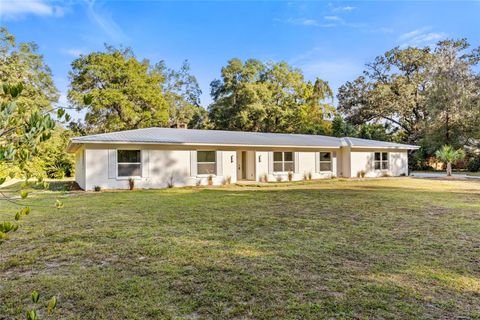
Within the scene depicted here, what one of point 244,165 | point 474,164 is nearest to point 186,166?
point 244,165

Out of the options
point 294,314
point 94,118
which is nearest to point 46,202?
point 294,314

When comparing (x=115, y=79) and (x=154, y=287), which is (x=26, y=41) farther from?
(x=154, y=287)

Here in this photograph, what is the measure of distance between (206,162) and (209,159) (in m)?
0.25

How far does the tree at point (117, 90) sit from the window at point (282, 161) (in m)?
14.5

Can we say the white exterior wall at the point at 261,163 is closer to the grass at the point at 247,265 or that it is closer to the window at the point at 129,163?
the window at the point at 129,163

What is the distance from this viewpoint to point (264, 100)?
33.1 m

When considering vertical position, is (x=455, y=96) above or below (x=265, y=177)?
above

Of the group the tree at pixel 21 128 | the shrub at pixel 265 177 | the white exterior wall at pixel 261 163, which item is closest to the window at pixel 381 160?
the white exterior wall at pixel 261 163

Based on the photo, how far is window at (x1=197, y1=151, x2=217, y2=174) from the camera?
1705cm

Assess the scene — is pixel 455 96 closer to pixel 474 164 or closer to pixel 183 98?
pixel 474 164

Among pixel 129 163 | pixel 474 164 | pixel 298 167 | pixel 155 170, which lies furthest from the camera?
pixel 474 164

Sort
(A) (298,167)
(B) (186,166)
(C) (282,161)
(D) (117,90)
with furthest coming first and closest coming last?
1. (D) (117,90)
2. (A) (298,167)
3. (C) (282,161)
4. (B) (186,166)

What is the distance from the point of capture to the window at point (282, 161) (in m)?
19.3

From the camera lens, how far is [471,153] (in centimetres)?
2598
